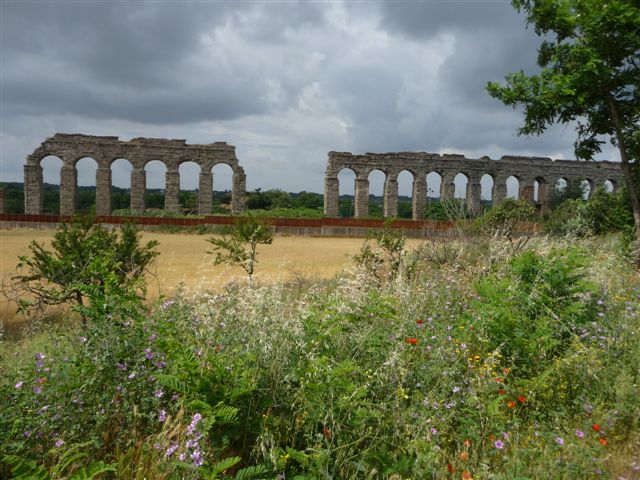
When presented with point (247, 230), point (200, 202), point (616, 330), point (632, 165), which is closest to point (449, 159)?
point (200, 202)

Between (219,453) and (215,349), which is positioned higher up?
(215,349)

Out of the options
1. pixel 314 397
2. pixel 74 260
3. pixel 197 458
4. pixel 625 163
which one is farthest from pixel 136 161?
pixel 197 458

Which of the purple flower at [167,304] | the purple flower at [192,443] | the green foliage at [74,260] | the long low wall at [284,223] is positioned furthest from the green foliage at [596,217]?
the purple flower at [192,443]

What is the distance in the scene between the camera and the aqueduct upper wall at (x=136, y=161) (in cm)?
3359

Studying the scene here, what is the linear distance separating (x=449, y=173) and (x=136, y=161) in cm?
2358

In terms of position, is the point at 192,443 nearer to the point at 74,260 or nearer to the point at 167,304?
the point at 167,304

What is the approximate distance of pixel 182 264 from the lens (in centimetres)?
1377

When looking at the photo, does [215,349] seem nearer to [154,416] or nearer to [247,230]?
[154,416]

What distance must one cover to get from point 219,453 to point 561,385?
2.42 meters

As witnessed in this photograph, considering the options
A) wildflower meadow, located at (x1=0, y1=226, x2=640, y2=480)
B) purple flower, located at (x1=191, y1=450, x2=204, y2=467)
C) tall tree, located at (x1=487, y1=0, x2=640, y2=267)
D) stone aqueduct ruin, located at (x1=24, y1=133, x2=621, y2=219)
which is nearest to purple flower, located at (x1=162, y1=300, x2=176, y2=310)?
wildflower meadow, located at (x1=0, y1=226, x2=640, y2=480)

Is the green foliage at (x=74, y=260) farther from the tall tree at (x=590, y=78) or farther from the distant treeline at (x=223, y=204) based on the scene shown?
the distant treeline at (x=223, y=204)

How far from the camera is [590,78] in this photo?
1008 centimetres

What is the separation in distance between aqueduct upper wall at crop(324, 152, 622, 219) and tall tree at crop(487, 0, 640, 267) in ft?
71.4

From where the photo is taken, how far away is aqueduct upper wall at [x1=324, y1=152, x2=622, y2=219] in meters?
35.3
